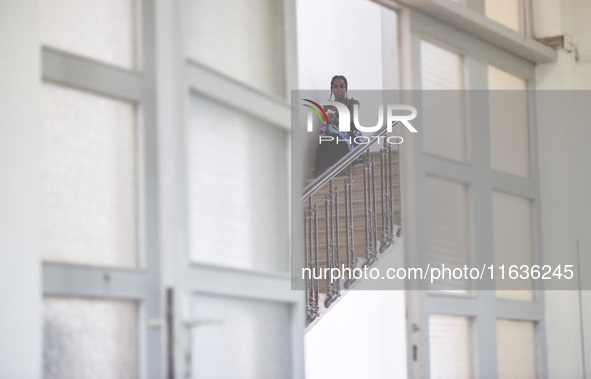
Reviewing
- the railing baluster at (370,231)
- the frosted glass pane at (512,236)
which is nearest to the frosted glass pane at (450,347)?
the frosted glass pane at (512,236)

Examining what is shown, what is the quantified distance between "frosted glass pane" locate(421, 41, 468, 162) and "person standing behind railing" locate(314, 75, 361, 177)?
4962 mm

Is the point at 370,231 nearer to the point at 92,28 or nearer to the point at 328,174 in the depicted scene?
the point at 328,174

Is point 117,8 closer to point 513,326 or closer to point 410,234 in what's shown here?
point 410,234

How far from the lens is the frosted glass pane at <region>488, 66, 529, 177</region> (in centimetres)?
492

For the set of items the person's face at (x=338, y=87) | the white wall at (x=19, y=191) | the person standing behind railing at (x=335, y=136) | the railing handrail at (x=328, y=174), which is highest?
the person's face at (x=338, y=87)

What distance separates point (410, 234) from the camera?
4254 mm

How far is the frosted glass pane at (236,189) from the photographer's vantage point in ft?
10.5

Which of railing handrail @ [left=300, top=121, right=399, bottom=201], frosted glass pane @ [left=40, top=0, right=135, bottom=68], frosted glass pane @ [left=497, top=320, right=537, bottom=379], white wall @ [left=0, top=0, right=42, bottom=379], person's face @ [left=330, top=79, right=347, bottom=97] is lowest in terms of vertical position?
frosted glass pane @ [left=497, top=320, right=537, bottom=379]

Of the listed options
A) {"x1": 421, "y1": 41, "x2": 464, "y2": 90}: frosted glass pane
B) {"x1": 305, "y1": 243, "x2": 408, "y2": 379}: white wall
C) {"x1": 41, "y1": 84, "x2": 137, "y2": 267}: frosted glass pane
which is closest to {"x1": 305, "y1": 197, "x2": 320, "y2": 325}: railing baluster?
{"x1": 305, "y1": 243, "x2": 408, "y2": 379}: white wall

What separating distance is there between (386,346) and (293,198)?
3.36m

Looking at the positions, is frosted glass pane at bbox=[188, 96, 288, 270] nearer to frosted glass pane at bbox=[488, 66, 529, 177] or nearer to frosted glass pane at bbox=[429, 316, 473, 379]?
frosted glass pane at bbox=[429, 316, 473, 379]

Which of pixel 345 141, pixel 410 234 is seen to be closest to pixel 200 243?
pixel 410 234

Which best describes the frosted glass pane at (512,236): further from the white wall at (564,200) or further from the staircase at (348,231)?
the staircase at (348,231)

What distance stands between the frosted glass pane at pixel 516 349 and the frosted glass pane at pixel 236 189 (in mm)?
1648
